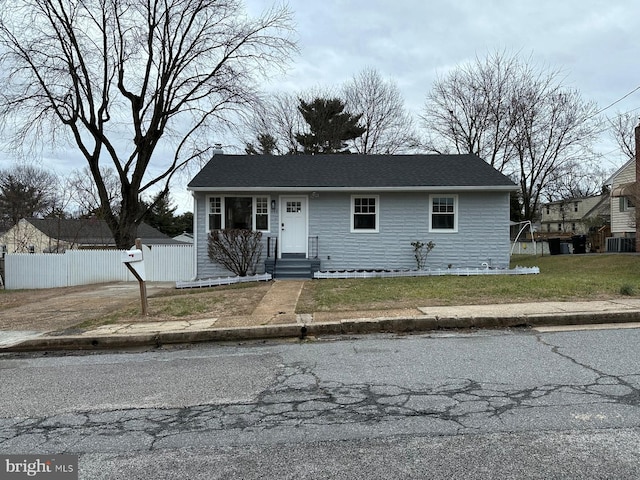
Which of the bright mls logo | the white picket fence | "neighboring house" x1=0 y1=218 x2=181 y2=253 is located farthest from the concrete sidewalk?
"neighboring house" x1=0 y1=218 x2=181 y2=253

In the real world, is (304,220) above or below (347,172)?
below

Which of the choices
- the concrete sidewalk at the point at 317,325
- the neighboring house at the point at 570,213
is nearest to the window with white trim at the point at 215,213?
the concrete sidewalk at the point at 317,325

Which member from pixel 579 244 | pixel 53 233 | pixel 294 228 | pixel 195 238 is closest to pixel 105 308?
pixel 195 238

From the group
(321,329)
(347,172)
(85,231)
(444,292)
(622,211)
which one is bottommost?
(321,329)

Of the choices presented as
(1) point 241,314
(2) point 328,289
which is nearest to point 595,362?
(1) point 241,314

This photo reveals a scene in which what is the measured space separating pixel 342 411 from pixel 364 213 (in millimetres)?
11691

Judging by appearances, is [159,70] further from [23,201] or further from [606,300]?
[23,201]

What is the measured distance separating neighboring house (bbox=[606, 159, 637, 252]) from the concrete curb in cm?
1982

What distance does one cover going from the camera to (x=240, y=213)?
15.0m

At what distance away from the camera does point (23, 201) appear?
47.8 m

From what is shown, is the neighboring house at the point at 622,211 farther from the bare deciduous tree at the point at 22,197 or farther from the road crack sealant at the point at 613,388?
the bare deciduous tree at the point at 22,197

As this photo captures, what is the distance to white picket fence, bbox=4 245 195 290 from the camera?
1641 cm

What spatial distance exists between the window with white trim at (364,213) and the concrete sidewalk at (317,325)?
7.57m

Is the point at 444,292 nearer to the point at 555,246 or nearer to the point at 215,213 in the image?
the point at 215,213
